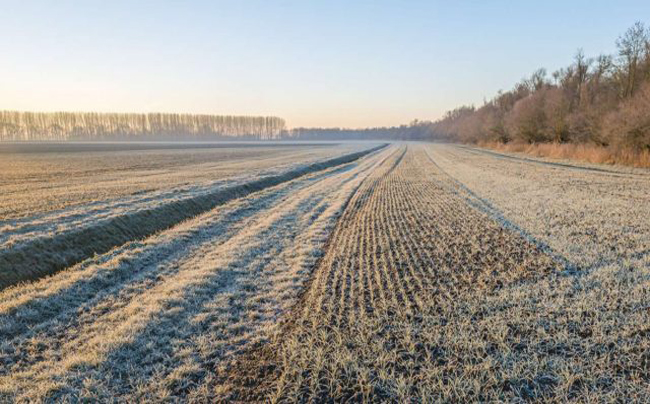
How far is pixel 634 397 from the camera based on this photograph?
12.5 feet

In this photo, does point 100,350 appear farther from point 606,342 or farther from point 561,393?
point 606,342

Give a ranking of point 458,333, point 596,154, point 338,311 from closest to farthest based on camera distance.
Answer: point 458,333, point 338,311, point 596,154

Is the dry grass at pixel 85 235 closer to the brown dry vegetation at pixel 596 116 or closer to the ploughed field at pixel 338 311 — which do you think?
the ploughed field at pixel 338 311

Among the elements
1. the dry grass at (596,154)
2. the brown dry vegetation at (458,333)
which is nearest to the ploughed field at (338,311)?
the brown dry vegetation at (458,333)

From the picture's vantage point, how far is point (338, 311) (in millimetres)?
6098

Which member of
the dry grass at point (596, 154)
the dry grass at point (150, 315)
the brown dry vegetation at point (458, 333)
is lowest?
the dry grass at point (150, 315)

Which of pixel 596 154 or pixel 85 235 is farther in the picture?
pixel 596 154

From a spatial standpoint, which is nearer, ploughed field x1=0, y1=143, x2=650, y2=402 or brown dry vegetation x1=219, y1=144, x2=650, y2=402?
brown dry vegetation x1=219, y1=144, x2=650, y2=402

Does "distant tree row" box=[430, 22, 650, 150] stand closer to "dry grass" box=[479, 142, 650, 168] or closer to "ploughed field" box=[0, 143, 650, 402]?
"dry grass" box=[479, 142, 650, 168]

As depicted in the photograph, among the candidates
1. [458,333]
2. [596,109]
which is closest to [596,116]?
[596,109]

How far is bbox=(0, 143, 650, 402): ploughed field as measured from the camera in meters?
4.30

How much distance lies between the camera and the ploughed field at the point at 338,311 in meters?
4.30

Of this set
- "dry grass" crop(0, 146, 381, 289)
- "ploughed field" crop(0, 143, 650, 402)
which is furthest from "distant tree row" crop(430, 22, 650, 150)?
"dry grass" crop(0, 146, 381, 289)

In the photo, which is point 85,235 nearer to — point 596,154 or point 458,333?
point 458,333
